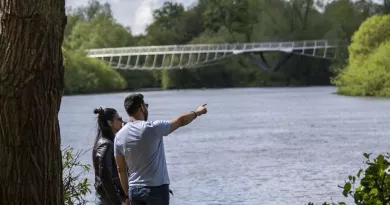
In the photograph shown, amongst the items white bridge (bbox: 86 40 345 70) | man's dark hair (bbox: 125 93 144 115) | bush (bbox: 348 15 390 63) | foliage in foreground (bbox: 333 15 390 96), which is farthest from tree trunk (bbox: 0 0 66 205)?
white bridge (bbox: 86 40 345 70)

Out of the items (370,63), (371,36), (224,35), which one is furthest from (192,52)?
(370,63)

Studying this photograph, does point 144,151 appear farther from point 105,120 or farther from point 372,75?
point 372,75

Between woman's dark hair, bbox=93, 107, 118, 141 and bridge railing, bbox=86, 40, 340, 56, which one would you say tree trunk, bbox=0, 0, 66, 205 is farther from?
bridge railing, bbox=86, 40, 340, 56

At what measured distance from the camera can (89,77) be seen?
8994 centimetres

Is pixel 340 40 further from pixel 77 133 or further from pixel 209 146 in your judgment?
pixel 209 146

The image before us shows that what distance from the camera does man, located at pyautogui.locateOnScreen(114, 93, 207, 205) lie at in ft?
19.5

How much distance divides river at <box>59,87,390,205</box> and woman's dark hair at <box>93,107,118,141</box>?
27.8ft

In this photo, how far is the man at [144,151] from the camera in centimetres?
593

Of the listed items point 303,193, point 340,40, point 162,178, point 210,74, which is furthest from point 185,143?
point 210,74

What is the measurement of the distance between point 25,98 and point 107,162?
1.75 meters

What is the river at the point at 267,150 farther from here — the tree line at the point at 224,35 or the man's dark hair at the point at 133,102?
the tree line at the point at 224,35

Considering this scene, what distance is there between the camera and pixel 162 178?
→ 19.8 ft

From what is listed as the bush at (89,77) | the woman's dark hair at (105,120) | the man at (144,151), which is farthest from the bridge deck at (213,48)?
the man at (144,151)

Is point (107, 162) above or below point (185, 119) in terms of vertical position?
below
